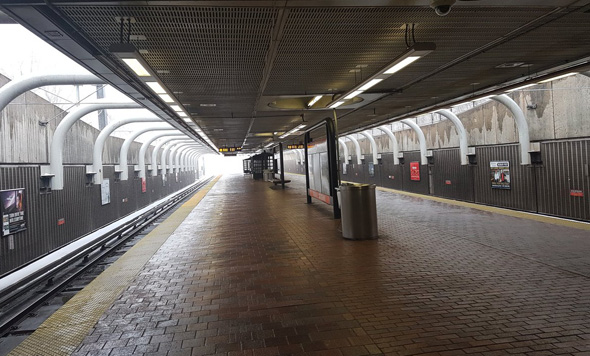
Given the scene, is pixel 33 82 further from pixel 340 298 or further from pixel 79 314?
pixel 340 298

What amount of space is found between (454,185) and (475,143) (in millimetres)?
1875

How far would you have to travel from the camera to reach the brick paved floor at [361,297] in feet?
10.7

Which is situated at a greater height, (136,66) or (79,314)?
(136,66)

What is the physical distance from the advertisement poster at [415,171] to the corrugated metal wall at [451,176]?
138 centimetres

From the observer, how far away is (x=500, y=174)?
11945 mm

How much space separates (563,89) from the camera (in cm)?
951

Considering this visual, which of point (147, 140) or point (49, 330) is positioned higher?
point (147, 140)

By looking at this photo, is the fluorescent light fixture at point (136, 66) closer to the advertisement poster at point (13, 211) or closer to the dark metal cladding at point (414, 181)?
the advertisement poster at point (13, 211)

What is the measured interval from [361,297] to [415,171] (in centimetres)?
1479

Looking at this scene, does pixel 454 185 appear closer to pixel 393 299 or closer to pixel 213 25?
pixel 393 299

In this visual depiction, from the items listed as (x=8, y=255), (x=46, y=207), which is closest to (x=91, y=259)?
(x=8, y=255)

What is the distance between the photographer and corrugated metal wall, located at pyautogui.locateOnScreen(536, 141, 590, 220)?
878 centimetres

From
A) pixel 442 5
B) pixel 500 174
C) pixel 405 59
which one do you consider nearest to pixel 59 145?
pixel 405 59

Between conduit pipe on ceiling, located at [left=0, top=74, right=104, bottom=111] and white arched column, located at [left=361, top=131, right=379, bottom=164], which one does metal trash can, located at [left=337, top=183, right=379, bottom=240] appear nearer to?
conduit pipe on ceiling, located at [left=0, top=74, right=104, bottom=111]
